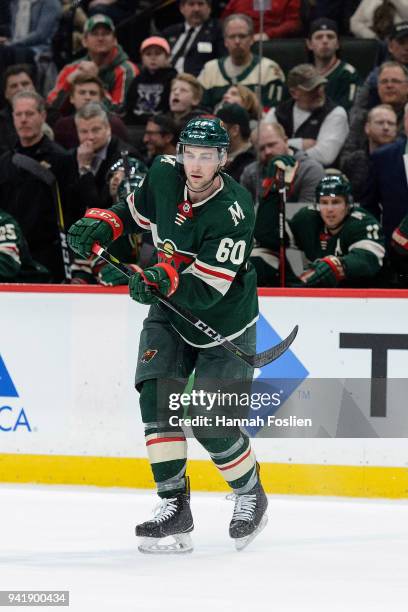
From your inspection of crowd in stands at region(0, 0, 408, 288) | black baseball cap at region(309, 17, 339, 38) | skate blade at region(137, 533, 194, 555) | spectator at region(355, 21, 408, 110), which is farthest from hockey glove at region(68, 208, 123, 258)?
black baseball cap at region(309, 17, 339, 38)

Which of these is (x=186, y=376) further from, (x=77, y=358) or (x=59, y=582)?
(x=77, y=358)

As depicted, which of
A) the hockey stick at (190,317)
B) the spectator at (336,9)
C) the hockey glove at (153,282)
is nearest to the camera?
the hockey glove at (153,282)

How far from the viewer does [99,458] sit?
5832 millimetres

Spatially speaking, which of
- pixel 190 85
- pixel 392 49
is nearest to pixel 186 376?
pixel 190 85

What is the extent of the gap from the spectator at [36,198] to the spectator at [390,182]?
5.24 feet

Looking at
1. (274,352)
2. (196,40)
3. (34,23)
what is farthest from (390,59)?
(274,352)

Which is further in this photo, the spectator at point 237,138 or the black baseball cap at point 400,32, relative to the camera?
the black baseball cap at point 400,32

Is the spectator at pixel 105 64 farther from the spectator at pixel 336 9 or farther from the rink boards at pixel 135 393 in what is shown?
the rink boards at pixel 135 393

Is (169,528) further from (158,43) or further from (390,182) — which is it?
(158,43)

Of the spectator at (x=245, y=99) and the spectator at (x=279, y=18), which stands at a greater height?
the spectator at (x=279, y=18)

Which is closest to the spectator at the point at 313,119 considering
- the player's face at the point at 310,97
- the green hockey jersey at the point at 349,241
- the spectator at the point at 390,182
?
the player's face at the point at 310,97

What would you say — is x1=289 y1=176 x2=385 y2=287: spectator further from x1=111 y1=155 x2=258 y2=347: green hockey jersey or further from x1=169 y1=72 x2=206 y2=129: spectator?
x1=111 y1=155 x2=258 y2=347: green hockey jersey

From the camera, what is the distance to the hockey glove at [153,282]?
4195 millimetres

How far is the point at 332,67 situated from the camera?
7.38 m
